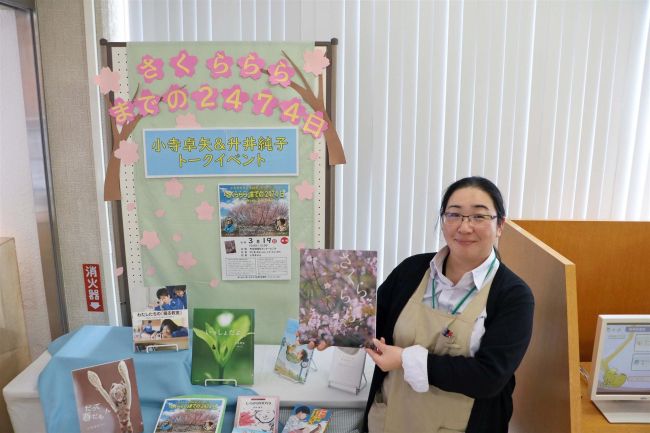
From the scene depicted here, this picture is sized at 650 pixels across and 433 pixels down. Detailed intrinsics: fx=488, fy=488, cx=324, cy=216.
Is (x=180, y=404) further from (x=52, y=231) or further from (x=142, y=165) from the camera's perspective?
(x=52, y=231)

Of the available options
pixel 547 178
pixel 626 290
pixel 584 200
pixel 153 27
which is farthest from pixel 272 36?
pixel 626 290

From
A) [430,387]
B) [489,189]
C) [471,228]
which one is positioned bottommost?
[430,387]

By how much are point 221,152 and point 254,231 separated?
1.22 feet

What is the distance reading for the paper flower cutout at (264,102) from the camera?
2.07 metres

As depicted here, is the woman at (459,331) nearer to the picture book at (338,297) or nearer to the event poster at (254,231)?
the picture book at (338,297)

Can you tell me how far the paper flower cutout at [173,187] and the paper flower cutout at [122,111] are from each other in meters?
0.31

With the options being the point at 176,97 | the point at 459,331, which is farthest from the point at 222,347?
the point at 176,97

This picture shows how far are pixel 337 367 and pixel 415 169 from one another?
1.17 m

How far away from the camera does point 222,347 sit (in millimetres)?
1926

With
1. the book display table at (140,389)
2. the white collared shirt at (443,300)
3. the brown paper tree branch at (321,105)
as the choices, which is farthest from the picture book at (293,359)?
the brown paper tree branch at (321,105)

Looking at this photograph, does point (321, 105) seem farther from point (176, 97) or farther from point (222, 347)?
point (222, 347)

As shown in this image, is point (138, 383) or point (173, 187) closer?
point (138, 383)

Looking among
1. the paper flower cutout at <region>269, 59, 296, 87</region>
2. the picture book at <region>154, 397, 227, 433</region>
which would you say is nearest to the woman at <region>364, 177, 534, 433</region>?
the picture book at <region>154, 397, 227, 433</region>

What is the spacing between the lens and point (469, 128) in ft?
8.39
